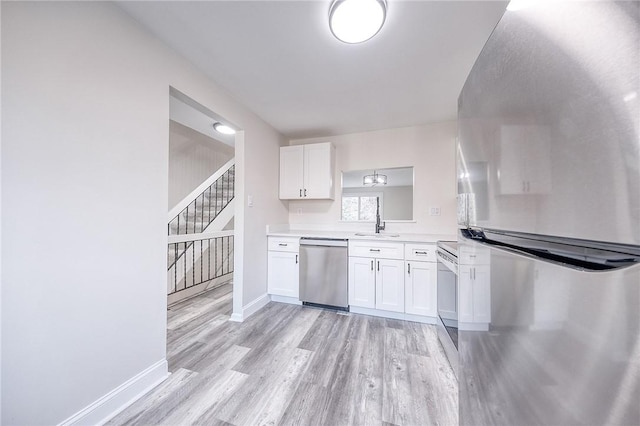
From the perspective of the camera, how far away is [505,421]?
45 centimetres

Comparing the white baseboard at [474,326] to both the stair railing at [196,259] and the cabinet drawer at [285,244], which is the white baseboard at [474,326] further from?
the stair railing at [196,259]

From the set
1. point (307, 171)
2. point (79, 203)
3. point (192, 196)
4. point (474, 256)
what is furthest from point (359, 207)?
point (79, 203)

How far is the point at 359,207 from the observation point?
318cm

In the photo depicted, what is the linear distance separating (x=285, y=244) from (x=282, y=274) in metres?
0.37

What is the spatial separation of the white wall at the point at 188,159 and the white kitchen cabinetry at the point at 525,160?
13.1ft

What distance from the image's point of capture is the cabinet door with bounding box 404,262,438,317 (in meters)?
2.25

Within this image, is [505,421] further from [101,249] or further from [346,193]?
[346,193]

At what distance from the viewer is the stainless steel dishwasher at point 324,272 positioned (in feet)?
8.48

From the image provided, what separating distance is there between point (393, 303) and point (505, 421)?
205 cm

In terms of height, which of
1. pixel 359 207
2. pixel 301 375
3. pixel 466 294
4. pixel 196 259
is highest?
pixel 359 207

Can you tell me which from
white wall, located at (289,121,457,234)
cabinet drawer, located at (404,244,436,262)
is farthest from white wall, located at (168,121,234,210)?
cabinet drawer, located at (404,244,436,262)

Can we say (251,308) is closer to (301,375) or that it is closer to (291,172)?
(301,375)

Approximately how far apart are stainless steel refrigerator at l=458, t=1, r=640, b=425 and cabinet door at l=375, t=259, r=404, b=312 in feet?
6.10

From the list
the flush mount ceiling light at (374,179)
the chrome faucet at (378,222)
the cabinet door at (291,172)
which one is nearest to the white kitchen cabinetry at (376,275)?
the chrome faucet at (378,222)
